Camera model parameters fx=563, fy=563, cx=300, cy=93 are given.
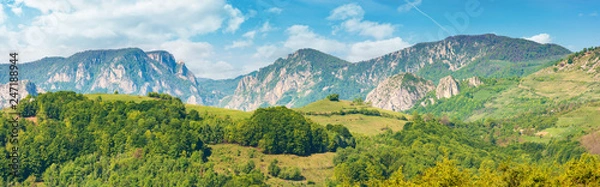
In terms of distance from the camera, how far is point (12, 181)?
7756 inches

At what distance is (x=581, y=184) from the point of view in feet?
332

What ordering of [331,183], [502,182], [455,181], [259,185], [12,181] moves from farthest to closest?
[12,181] < [331,183] < [259,185] < [502,182] < [455,181]

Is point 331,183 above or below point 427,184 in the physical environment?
below

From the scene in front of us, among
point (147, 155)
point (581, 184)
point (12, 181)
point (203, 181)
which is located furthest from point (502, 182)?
point (12, 181)

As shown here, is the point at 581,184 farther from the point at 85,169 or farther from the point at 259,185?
the point at 85,169

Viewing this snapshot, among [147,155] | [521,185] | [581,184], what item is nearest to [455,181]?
[521,185]

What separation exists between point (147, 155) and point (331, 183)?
66463mm

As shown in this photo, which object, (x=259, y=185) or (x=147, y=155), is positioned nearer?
(x=259, y=185)

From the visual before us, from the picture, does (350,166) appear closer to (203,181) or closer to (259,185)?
(259,185)

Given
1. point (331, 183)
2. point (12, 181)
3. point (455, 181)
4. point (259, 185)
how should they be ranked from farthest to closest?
point (12, 181) < point (331, 183) < point (259, 185) < point (455, 181)

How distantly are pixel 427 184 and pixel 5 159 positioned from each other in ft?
525

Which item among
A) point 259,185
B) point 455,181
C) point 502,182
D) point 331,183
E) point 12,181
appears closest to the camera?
point 455,181

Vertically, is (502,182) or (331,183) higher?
(502,182)

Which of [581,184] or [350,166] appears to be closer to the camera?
[581,184]
